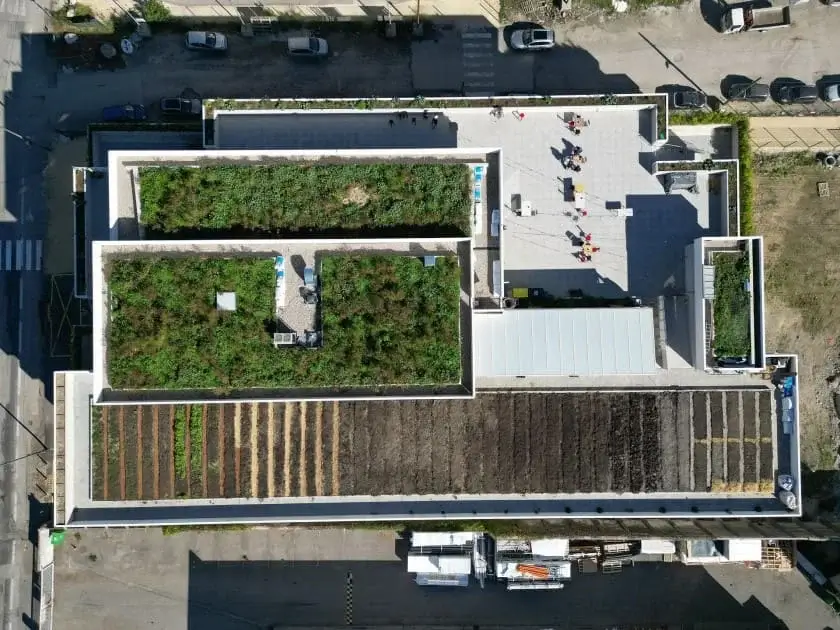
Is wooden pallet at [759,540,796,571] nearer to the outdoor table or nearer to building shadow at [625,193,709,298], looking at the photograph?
building shadow at [625,193,709,298]

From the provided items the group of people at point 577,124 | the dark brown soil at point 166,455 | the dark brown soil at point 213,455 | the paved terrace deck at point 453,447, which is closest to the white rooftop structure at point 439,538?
the paved terrace deck at point 453,447

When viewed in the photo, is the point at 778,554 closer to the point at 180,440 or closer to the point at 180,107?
the point at 180,440

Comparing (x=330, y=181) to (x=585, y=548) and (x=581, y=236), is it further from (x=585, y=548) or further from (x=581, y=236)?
(x=585, y=548)

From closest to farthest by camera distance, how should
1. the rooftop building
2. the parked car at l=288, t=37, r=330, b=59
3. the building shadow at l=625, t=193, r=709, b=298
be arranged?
the rooftop building
the building shadow at l=625, t=193, r=709, b=298
the parked car at l=288, t=37, r=330, b=59

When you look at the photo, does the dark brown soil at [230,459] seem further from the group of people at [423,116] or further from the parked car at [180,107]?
the parked car at [180,107]

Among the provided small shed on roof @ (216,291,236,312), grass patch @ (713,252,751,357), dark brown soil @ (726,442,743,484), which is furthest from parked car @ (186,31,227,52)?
dark brown soil @ (726,442,743,484)
